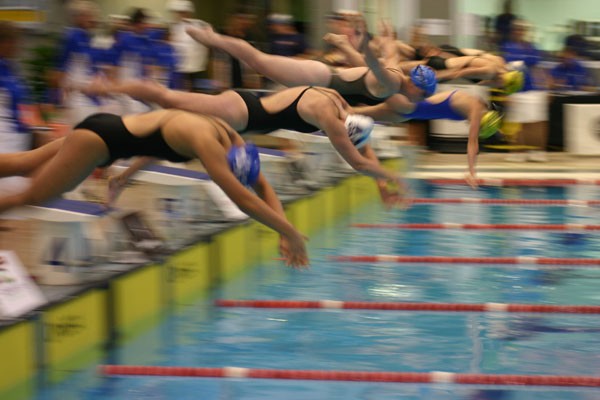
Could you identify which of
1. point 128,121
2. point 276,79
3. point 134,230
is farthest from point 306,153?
point 128,121

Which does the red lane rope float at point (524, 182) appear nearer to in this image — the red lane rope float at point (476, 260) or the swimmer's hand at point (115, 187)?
the red lane rope float at point (476, 260)

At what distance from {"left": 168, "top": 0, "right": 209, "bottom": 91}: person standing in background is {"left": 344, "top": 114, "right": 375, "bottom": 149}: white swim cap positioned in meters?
4.63

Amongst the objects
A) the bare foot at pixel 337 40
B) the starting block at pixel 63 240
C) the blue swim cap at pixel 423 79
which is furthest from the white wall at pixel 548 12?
the starting block at pixel 63 240

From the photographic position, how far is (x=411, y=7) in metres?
16.8

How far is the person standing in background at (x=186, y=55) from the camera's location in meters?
11.0

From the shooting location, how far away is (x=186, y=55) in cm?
1144

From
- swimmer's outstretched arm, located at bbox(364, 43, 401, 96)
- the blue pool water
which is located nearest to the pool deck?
the blue pool water

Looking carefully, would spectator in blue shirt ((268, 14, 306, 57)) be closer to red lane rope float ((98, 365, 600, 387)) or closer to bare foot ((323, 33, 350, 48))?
bare foot ((323, 33, 350, 48))

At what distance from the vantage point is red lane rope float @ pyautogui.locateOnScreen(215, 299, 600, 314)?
6.34 metres

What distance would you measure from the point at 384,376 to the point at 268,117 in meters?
2.13

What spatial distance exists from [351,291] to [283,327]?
3.27ft

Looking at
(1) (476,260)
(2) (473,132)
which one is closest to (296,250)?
(1) (476,260)

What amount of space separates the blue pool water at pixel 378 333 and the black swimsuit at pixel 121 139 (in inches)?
43.0

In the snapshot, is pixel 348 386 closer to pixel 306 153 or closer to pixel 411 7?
pixel 306 153
